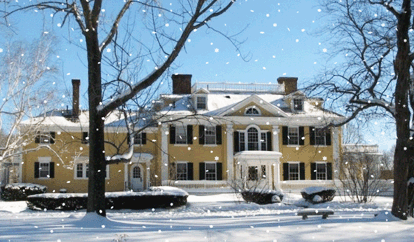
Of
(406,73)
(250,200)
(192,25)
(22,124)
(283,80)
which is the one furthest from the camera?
(283,80)

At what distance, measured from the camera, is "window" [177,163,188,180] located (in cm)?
3459

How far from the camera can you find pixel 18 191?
3081cm

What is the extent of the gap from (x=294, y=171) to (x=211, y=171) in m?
5.88

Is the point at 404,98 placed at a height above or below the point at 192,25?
below

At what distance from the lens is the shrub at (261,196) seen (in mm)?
24703

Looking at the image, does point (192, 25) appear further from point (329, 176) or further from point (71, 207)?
point (329, 176)

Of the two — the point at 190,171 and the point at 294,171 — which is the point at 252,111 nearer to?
the point at 294,171

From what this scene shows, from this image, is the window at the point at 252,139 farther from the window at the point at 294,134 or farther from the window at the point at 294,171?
the window at the point at 294,171

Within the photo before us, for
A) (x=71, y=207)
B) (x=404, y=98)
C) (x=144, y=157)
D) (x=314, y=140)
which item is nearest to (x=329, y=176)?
(x=314, y=140)

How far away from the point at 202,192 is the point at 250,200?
8.74 meters

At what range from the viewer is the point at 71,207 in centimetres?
2244

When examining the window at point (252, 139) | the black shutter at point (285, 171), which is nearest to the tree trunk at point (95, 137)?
the window at point (252, 139)

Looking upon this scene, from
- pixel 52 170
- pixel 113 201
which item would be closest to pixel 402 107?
pixel 113 201

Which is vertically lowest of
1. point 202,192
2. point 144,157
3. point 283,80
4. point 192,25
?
point 202,192
